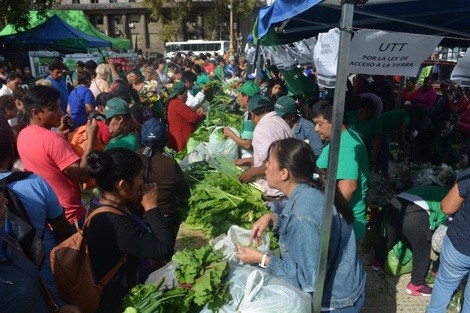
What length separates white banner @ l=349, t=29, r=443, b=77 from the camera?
2.61 m

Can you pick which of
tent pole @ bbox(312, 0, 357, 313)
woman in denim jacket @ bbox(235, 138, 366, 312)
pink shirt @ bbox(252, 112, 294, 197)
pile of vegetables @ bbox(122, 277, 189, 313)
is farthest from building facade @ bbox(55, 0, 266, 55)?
pile of vegetables @ bbox(122, 277, 189, 313)

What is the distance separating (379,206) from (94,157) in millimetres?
4158

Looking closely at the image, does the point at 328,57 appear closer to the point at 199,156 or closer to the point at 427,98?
the point at 199,156

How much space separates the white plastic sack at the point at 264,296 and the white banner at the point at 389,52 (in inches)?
65.2

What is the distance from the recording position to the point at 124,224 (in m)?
2.26

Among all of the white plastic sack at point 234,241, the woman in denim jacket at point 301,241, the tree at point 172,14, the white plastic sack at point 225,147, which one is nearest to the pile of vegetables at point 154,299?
the woman in denim jacket at point 301,241

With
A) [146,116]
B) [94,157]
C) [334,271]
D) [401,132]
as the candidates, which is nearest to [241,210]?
[334,271]

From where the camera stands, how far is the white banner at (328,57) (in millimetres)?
2459

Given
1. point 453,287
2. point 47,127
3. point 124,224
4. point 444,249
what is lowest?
point 453,287

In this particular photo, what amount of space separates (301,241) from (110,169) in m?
1.26

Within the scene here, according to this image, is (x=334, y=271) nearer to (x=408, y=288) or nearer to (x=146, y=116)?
(x=408, y=288)

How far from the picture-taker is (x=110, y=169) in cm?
237

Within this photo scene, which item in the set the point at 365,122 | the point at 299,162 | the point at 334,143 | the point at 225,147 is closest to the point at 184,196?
the point at 225,147

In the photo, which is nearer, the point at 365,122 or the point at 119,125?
the point at 119,125
